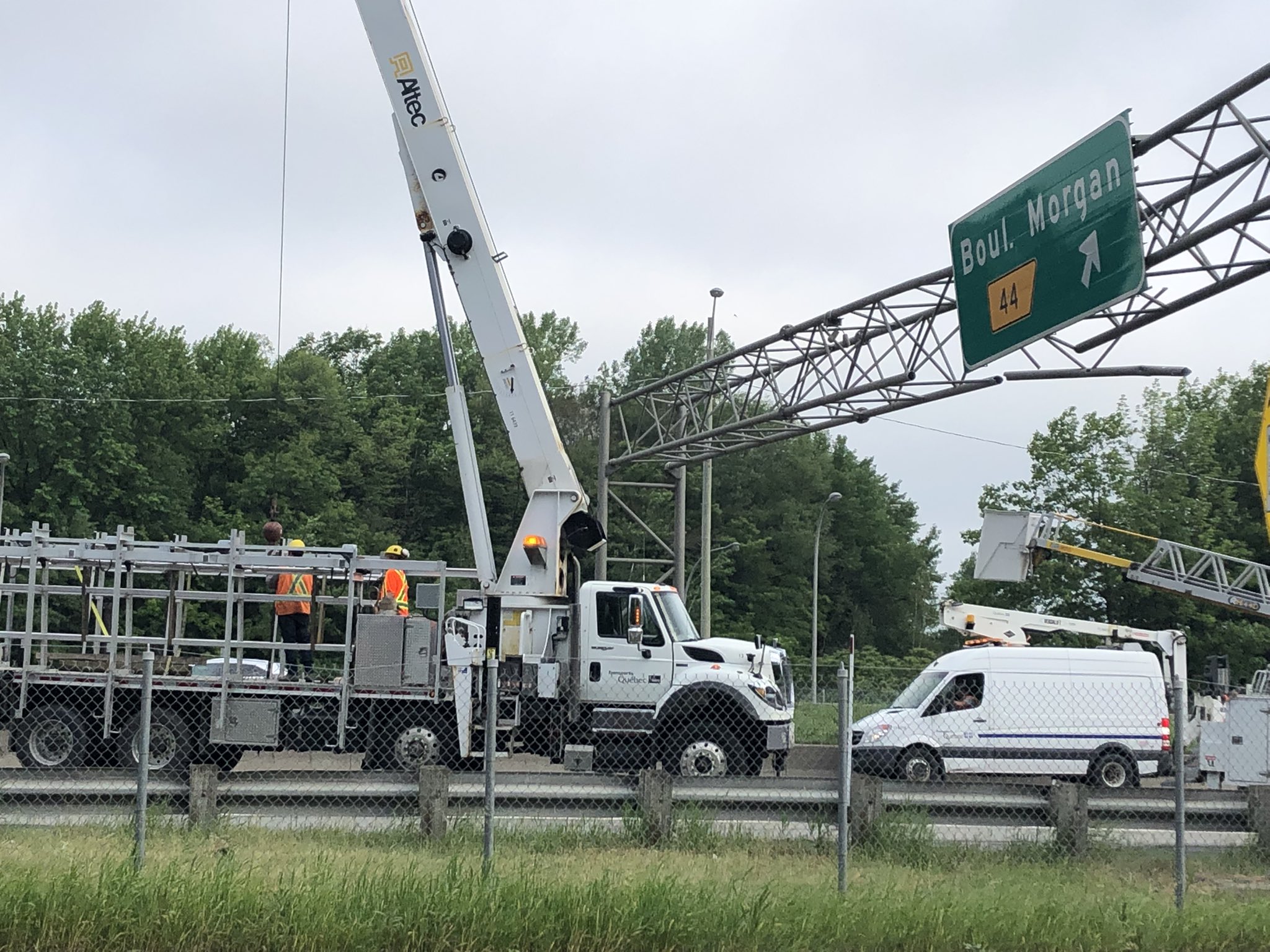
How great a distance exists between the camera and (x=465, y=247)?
17672 mm

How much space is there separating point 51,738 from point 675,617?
744 centimetres

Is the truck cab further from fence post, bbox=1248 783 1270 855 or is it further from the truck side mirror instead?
fence post, bbox=1248 783 1270 855

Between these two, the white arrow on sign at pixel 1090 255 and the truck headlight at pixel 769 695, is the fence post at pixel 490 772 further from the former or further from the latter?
the truck headlight at pixel 769 695

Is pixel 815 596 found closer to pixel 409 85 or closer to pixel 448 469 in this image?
pixel 448 469

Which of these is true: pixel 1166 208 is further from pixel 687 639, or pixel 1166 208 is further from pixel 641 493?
pixel 641 493

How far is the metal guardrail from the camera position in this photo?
9617 mm

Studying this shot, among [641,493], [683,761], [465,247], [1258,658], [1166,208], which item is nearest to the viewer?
[1166,208]

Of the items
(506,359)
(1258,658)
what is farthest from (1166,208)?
(1258,658)

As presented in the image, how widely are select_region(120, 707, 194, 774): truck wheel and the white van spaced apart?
346 inches

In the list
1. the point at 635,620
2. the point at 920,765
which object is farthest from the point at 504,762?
the point at 920,765

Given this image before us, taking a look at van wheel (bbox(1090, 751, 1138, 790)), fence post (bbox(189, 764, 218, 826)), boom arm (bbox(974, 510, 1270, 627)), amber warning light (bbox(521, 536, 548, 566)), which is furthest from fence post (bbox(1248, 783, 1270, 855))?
boom arm (bbox(974, 510, 1270, 627))

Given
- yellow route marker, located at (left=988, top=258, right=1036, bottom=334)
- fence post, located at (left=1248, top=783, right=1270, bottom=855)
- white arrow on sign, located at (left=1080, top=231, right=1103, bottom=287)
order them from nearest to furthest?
fence post, located at (left=1248, top=783, right=1270, bottom=855), white arrow on sign, located at (left=1080, top=231, right=1103, bottom=287), yellow route marker, located at (left=988, top=258, right=1036, bottom=334)

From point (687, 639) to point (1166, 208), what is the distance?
7647 mm

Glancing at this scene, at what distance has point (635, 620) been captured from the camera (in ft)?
53.3
